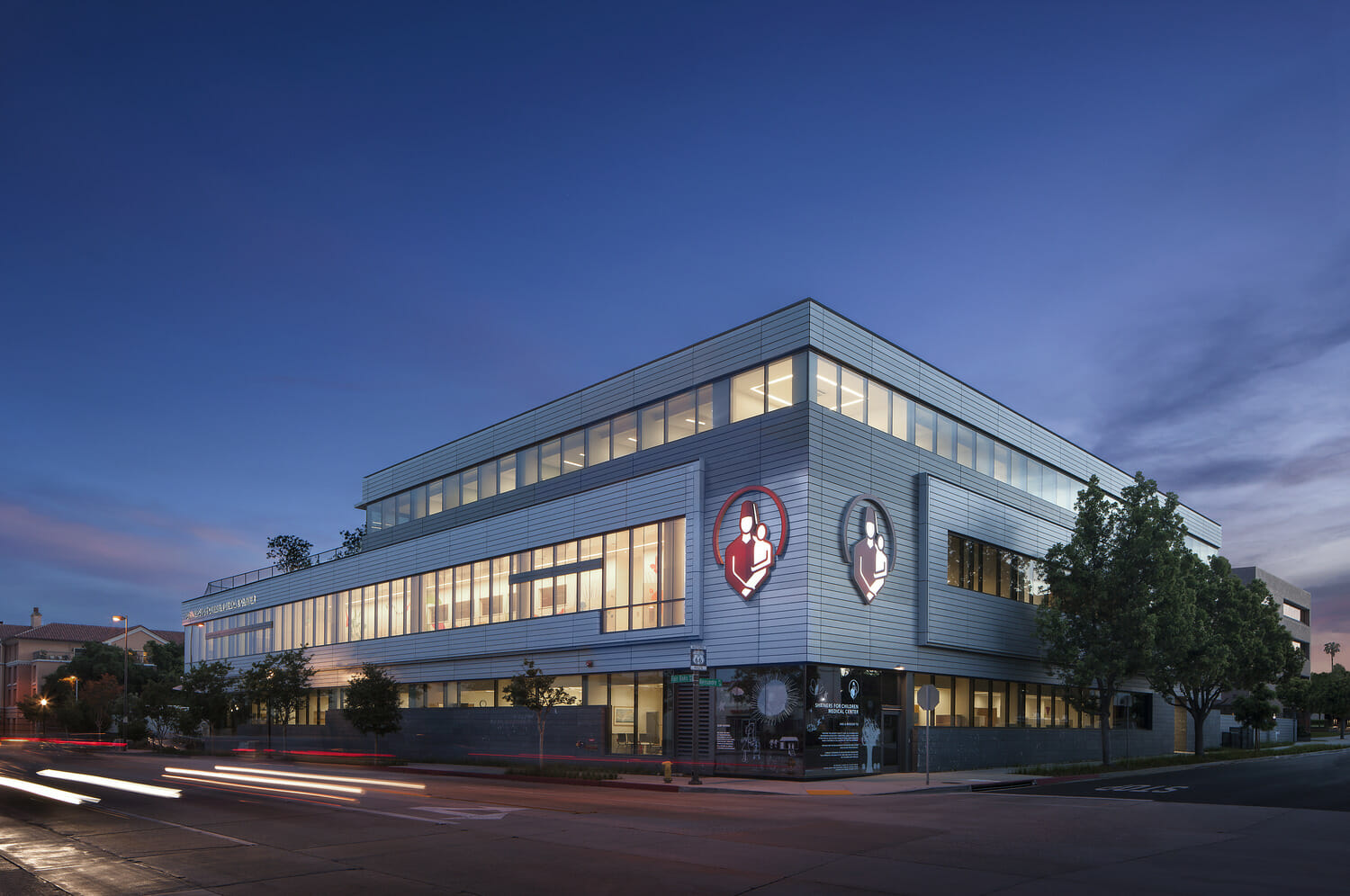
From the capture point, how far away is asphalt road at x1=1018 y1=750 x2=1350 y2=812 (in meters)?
25.0

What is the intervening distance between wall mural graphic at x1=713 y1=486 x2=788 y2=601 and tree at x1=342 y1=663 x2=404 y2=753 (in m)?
20.6

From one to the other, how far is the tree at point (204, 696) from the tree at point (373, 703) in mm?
18883

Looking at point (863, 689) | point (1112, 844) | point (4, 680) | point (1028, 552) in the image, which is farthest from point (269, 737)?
point (4, 680)

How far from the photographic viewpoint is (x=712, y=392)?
37.7 metres

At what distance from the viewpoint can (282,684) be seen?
54.0 meters

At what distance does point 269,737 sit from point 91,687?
140ft

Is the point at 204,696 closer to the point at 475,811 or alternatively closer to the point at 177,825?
the point at 177,825

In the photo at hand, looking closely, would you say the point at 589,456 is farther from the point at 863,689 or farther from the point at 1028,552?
the point at 1028,552

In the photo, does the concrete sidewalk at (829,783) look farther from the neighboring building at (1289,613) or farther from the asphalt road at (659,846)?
the neighboring building at (1289,613)

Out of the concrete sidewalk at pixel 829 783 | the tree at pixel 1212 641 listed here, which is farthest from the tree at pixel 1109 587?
the concrete sidewalk at pixel 829 783

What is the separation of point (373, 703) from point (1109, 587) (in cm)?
3354

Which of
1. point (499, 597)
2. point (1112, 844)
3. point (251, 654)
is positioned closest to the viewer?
point (1112, 844)

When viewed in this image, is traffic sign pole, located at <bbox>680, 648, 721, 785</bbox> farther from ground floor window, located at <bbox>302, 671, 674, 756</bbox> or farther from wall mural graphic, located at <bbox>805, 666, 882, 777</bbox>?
Result: wall mural graphic, located at <bbox>805, 666, 882, 777</bbox>

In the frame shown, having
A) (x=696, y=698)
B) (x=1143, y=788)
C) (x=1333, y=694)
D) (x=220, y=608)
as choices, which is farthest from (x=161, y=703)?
(x=1333, y=694)
